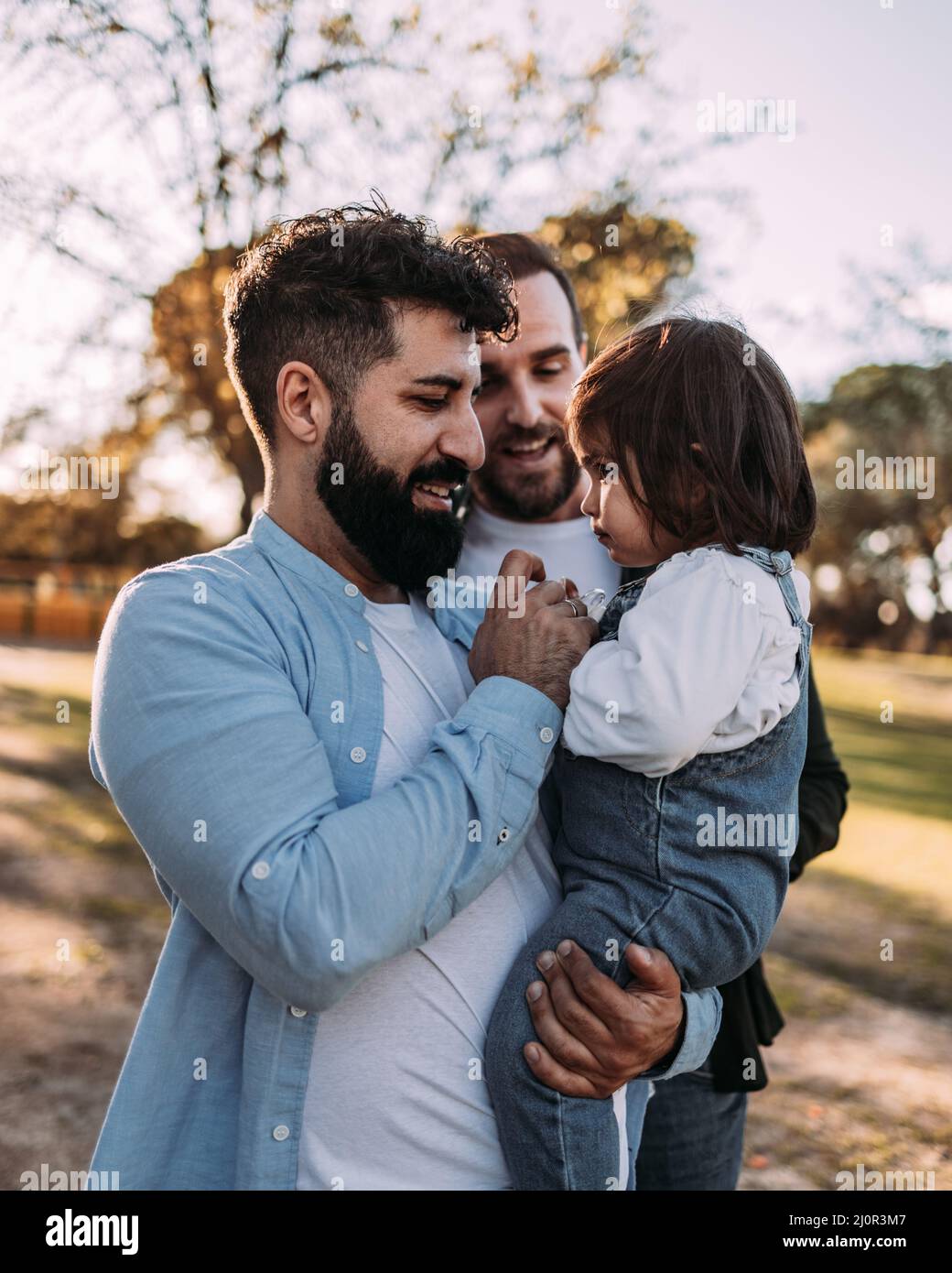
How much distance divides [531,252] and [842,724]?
2098 cm

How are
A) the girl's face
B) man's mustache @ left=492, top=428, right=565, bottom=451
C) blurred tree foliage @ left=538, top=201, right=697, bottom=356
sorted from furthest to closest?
blurred tree foliage @ left=538, top=201, right=697, bottom=356 → man's mustache @ left=492, top=428, right=565, bottom=451 → the girl's face

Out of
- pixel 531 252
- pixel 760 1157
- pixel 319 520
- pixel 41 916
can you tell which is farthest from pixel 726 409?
pixel 41 916

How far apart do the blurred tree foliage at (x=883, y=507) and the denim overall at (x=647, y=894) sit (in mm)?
10165

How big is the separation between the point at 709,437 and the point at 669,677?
523 mm

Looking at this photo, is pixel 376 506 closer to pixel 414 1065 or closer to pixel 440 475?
pixel 440 475

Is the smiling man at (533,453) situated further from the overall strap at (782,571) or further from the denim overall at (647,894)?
the denim overall at (647,894)

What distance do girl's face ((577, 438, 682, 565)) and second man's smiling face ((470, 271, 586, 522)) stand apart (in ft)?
2.35

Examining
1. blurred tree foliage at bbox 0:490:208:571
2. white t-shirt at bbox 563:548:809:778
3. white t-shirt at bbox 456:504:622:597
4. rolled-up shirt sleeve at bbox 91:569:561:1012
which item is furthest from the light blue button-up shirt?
blurred tree foliage at bbox 0:490:208:571

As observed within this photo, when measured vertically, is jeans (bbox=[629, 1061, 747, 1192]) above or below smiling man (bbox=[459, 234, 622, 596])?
below

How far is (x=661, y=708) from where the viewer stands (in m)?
1.80

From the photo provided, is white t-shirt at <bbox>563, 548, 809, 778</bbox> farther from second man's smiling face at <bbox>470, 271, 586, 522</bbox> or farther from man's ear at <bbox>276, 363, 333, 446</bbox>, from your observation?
second man's smiling face at <bbox>470, 271, 586, 522</bbox>

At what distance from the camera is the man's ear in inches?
84.4

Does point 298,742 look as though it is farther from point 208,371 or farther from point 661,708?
point 208,371

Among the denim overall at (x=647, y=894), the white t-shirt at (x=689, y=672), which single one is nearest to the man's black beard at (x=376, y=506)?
the white t-shirt at (x=689, y=672)
